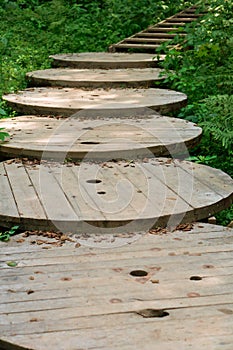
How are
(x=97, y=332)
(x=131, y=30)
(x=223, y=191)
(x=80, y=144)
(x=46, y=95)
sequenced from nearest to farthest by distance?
(x=97, y=332) → (x=223, y=191) → (x=80, y=144) → (x=46, y=95) → (x=131, y=30)

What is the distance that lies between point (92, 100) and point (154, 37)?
11.2ft

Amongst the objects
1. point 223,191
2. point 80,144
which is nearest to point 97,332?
point 223,191

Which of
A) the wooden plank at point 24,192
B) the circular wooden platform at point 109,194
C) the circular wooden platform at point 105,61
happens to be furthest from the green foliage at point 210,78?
the wooden plank at point 24,192

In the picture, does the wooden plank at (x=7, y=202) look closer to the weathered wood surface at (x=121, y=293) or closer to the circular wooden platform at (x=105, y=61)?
the weathered wood surface at (x=121, y=293)

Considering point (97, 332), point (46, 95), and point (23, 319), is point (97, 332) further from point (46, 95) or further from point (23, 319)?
point (46, 95)

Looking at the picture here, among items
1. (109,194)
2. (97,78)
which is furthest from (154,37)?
(109,194)

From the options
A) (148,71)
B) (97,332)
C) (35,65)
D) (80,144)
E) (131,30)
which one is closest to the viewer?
(97,332)

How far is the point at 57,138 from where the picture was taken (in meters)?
5.24

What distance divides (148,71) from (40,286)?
17.5ft

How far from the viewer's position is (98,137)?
5.29m

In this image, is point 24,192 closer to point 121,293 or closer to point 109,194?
point 109,194

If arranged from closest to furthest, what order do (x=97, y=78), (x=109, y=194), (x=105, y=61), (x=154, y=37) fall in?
(x=109, y=194), (x=97, y=78), (x=105, y=61), (x=154, y=37)

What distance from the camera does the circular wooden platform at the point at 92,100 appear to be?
6129 mm

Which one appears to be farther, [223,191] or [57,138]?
[57,138]
